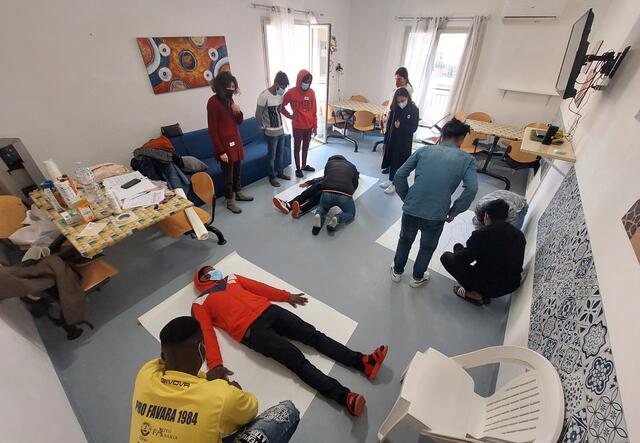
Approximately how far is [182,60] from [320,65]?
2.88 meters

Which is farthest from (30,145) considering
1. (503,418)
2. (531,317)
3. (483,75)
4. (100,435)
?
(483,75)

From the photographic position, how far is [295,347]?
1684 mm

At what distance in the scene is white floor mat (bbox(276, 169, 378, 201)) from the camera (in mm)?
3721

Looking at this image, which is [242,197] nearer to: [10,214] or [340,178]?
[340,178]

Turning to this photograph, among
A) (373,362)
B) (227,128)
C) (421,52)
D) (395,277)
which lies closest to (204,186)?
(227,128)

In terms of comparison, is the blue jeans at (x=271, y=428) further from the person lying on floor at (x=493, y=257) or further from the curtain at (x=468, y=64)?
the curtain at (x=468, y=64)

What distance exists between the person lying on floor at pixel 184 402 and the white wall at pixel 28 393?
515 mm

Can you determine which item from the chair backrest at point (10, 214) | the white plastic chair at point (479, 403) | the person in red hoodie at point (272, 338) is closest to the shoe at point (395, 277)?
the person in red hoodie at point (272, 338)

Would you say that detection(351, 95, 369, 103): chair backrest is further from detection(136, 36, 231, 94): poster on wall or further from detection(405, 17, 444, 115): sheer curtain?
detection(136, 36, 231, 94): poster on wall

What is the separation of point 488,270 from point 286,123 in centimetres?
392

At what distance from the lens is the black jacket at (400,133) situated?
11.4 ft

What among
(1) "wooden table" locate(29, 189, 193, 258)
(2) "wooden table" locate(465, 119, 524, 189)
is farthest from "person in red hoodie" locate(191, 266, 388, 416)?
(2) "wooden table" locate(465, 119, 524, 189)

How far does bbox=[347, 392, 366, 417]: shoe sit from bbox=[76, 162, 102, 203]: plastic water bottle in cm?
227

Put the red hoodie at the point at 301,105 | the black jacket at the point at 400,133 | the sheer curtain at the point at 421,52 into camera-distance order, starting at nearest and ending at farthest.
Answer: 1. the black jacket at the point at 400,133
2. the red hoodie at the point at 301,105
3. the sheer curtain at the point at 421,52
